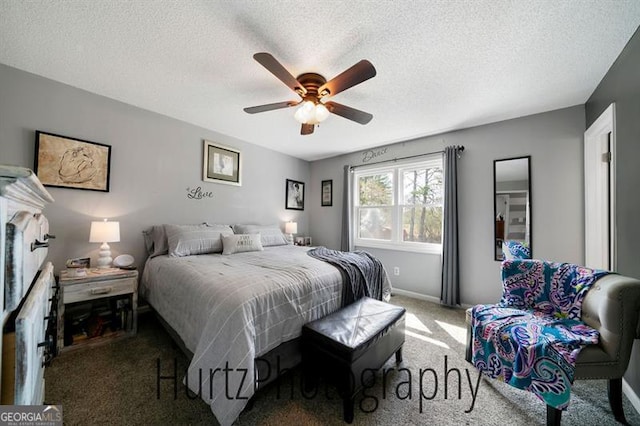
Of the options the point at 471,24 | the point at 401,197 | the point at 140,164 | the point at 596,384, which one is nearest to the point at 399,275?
the point at 401,197

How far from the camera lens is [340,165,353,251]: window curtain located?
13.6ft

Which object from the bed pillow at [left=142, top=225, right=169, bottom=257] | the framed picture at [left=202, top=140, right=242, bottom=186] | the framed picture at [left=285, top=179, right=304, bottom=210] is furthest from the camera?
the framed picture at [left=285, top=179, right=304, bottom=210]

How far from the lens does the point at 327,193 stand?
183 inches

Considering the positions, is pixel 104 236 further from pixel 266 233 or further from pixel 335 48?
pixel 335 48

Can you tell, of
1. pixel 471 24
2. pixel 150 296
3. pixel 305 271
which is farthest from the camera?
pixel 150 296

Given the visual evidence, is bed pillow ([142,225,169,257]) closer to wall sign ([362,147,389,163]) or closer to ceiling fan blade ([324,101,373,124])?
ceiling fan blade ([324,101,373,124])

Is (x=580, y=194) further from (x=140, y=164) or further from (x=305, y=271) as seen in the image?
(x=140, y=164)

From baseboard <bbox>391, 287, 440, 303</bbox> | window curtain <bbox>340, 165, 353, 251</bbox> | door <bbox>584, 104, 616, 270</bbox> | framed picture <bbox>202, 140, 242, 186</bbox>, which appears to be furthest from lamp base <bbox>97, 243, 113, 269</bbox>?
door <bbox>584, 104, 616, 270</bbox>

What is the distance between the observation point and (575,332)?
4.49 ft

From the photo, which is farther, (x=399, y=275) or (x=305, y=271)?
(x=399, y=275)

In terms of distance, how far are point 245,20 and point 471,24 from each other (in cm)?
144

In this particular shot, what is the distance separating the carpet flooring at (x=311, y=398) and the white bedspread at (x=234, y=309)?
0.93 feet

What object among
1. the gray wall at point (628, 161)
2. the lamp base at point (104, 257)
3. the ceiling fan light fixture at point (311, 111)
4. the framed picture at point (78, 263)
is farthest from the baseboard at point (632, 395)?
the framed picture at point (78, 263)

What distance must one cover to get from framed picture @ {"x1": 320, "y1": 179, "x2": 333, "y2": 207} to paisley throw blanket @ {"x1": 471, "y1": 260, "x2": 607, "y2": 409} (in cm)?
309
